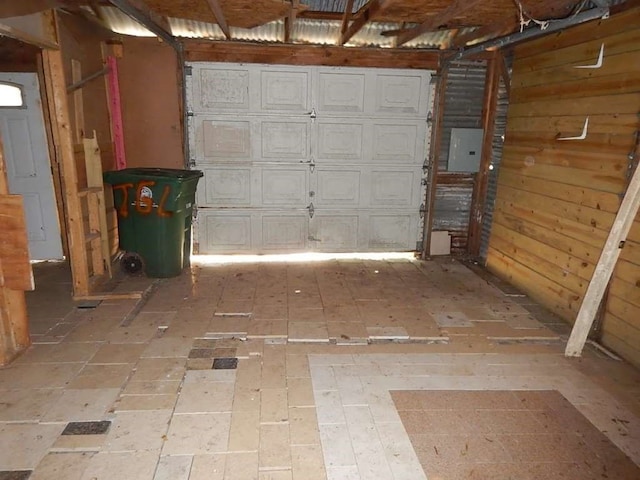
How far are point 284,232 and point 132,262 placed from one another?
1.98 metres

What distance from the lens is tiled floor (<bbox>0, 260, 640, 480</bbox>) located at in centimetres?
230

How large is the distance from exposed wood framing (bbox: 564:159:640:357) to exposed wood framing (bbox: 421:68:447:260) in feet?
9.22

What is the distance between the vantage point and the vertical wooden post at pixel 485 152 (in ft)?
18.2

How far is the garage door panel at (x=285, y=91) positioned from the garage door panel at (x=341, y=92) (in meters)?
0.20

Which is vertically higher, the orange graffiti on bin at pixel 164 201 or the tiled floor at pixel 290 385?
the orange graffiti on bin at pixel 164 201

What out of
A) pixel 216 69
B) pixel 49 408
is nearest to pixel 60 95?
pixel 216 69

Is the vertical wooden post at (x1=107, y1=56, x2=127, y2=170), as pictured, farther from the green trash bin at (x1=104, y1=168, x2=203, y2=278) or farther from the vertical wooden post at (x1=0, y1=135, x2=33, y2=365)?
the vertical wooden post at (x1=0, y1=135, x2=33, y2=365)

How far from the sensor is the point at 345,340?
3.62 meters

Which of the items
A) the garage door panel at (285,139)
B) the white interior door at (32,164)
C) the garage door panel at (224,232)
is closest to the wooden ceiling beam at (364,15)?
the garage door panel at (285,139)

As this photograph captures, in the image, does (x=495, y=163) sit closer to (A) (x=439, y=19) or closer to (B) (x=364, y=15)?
(A) (x=439, y=19)

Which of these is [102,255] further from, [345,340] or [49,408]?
[345,340]

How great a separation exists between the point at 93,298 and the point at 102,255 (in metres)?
0.68

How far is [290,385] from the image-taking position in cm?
296

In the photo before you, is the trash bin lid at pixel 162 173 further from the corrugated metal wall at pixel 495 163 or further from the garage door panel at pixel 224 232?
the corrugated metal wall at pixel 495 163
